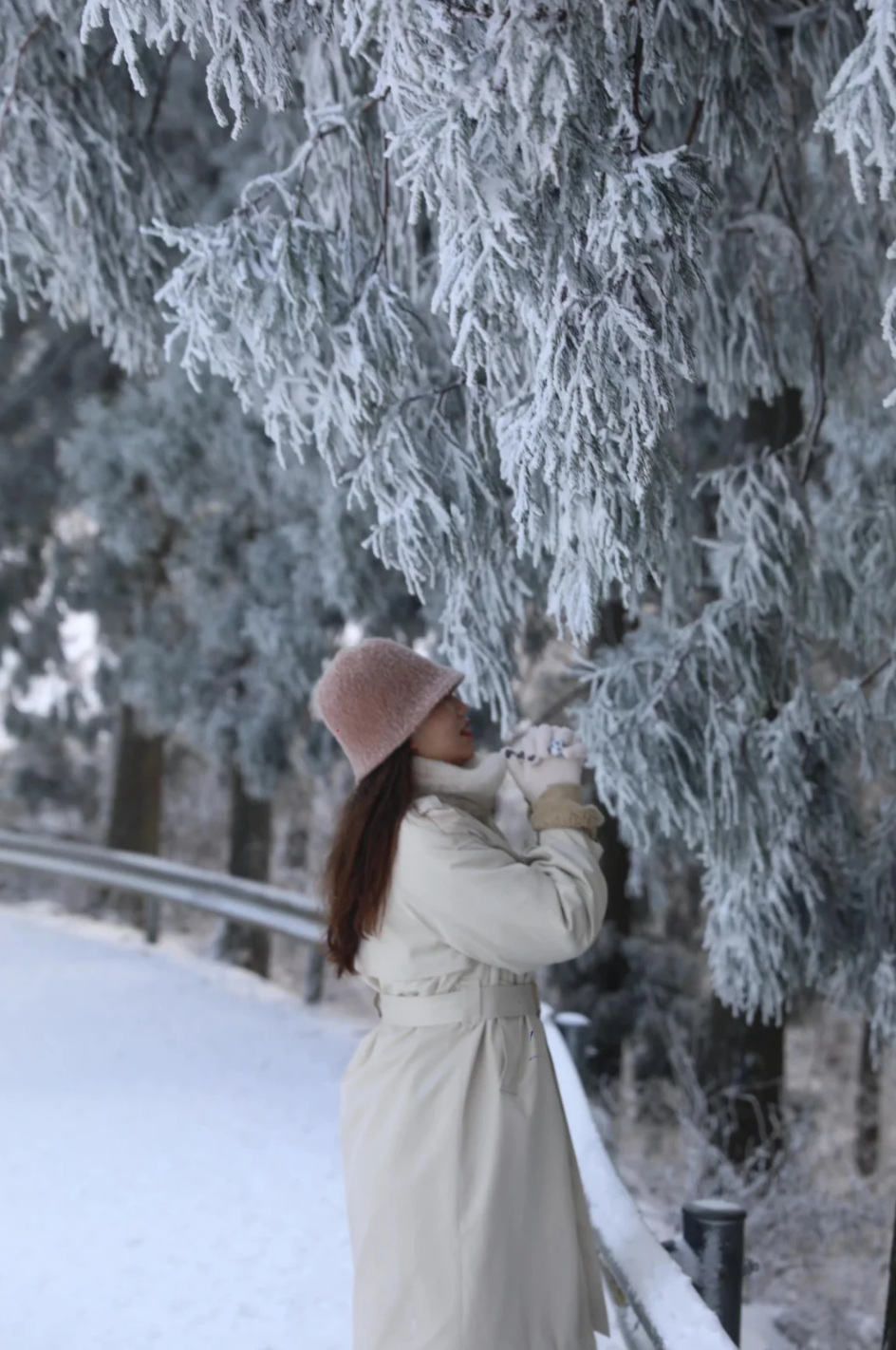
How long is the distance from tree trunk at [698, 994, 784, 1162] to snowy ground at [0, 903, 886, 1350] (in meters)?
0.64

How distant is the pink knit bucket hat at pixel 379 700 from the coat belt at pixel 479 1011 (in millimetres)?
427

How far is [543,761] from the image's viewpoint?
2846mm

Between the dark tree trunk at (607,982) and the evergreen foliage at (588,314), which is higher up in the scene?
the evergreen foliage at (588,314)

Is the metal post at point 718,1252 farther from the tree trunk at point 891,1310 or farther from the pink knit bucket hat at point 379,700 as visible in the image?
the pink knit bucket hat at point 379,700

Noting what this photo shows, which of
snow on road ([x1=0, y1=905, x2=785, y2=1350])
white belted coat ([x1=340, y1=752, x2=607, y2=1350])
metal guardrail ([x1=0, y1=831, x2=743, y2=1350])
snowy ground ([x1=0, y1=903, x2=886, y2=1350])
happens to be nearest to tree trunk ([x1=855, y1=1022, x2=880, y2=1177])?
snowy ground ([x1=0, y1=903, x2=886, y2=1350])

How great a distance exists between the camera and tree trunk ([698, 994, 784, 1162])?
8.66 metres

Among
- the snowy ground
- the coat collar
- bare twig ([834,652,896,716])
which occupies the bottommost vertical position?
the snowy ground

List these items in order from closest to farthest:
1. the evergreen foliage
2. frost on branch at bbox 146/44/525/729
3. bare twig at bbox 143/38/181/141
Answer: the evergreen foliage → frost on branch at bbox 146/44/525/729 → bare twig at bbox 143/38/181/141

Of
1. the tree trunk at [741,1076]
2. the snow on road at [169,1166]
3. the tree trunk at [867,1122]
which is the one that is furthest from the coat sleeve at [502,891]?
the tree trunk at [867,1122]

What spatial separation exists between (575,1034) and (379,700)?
109 inches

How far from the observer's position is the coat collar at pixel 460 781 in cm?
282

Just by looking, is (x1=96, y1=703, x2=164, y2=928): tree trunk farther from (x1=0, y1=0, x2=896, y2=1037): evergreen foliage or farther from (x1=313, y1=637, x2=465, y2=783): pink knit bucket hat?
(x1=313, y1=637, x2=465, y2=783): pink knit bucket hat

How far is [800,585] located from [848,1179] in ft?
18.9

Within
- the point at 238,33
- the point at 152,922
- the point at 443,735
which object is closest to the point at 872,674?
the point at 443,735
